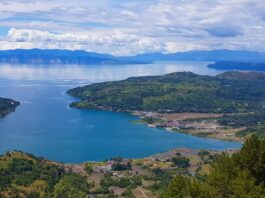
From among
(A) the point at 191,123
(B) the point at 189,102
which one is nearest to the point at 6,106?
(A) the point at 191,123

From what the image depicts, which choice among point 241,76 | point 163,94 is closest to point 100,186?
point 163,94

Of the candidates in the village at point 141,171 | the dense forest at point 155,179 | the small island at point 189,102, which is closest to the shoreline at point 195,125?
the small island at point 189,102

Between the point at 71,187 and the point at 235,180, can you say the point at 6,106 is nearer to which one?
the point at 71,187

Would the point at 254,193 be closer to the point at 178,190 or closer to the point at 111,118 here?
the point at 178,190

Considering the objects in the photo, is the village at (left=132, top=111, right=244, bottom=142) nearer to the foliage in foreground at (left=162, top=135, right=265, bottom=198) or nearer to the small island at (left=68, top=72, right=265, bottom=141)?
the small island at (left=68, top=72, right=265, bottom=141)

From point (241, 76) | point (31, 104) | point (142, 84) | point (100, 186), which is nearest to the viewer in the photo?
point (100, 186)

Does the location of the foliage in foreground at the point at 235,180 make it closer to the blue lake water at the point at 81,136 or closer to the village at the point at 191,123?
the blue lake water at the point at 81,136
